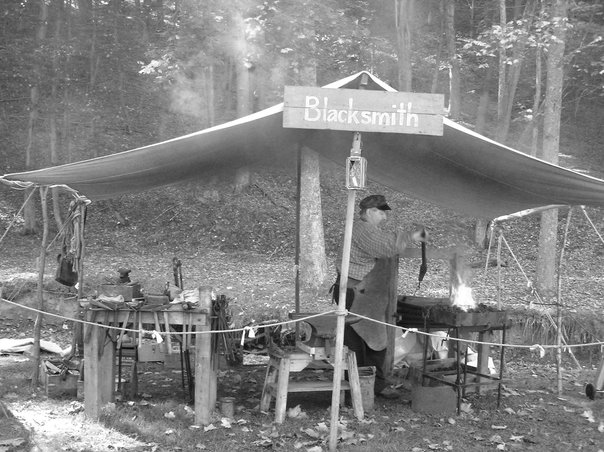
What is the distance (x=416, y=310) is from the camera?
6.45 metres

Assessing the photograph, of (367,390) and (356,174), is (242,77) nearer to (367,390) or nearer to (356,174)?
(367,390)

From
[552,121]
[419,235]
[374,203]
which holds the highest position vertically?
[552,121]

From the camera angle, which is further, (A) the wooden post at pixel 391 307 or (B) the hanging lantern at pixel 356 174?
(A) the wooden post at pixel 391 307

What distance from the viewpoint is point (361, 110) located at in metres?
4.70

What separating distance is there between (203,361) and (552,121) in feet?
23.4

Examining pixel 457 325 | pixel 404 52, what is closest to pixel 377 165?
pixel 457 325

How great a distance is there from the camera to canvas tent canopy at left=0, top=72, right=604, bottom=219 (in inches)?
217

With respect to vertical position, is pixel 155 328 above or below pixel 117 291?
below

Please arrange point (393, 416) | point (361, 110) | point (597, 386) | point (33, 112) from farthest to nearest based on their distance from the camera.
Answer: point (33, 112)
point (597, 386)
point (393, 416)
point (361, 110)

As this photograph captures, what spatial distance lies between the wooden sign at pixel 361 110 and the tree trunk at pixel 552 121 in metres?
5.93

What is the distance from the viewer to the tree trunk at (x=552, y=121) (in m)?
10.1

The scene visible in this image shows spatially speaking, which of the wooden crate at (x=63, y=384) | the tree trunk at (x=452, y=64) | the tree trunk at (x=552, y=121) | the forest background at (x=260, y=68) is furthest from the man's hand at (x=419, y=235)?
the tree trunk at (x=452, y=64)

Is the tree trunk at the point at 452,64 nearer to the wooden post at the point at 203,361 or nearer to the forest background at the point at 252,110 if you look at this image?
the forest background at the point at 252,110

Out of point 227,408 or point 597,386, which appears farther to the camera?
point 597,386
